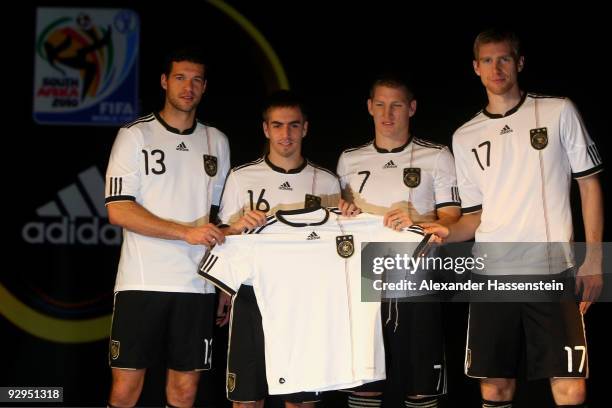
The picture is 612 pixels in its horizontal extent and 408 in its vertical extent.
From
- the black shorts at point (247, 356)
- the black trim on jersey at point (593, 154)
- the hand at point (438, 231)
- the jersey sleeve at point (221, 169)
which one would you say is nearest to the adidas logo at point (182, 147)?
the jersey sleeve at point (221, 169)

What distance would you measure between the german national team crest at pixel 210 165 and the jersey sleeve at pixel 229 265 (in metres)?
0.45

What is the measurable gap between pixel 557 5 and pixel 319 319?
2262 mm

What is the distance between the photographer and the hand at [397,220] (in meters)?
3.31

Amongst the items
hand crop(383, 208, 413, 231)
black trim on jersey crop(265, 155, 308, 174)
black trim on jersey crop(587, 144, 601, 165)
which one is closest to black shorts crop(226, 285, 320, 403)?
black trim on jersey crop(265, 155, 308, 174)

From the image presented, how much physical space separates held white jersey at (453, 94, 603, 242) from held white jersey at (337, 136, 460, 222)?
231 millimetres

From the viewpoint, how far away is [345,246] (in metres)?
3.39

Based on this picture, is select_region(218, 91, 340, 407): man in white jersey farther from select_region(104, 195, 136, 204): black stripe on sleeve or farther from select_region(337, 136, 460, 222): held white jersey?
select_region(104, 195, 136, 204): black stripe on sleeve

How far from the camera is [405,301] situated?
3506 millimetres

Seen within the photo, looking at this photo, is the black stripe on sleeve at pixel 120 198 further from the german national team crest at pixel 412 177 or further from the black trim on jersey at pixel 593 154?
the black trim on jersey at pixel 593 154

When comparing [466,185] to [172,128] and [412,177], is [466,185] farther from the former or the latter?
[172,128]

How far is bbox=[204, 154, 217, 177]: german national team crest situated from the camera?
3.71 m

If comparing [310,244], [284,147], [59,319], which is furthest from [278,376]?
[59,319]

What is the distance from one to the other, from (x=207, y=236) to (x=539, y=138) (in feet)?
4.66

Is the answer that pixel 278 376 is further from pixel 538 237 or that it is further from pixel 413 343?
pixel 538 237
